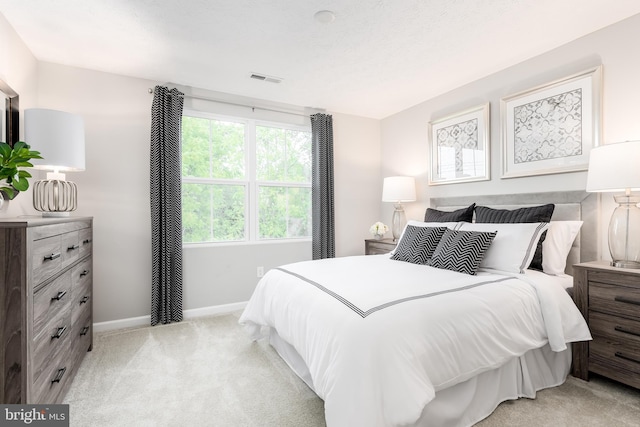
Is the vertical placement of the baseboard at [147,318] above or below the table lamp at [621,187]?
below

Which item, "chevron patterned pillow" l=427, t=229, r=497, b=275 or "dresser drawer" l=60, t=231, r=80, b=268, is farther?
"chevron patterned pillow" l=427, t=229, r=497, b=275

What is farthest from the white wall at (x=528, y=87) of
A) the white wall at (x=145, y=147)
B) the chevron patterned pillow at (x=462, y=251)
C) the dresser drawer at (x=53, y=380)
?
the dresser drawer at (x=53, y=380)

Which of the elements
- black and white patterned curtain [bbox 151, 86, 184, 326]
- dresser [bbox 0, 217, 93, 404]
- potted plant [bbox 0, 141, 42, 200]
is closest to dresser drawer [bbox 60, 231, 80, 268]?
dresser [bbox 0, 217, 93, 404]

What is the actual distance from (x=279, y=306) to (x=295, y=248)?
1.93 meters

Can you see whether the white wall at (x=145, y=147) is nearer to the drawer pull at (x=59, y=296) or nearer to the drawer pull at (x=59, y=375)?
the drawer pull at (x=59, y=296)

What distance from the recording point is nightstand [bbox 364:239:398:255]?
374 centimetres

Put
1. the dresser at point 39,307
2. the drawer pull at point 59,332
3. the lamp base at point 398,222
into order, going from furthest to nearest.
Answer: the lamp base at point 398,222 → the drawer pull at point 59,332 → the dresser at point 39,307

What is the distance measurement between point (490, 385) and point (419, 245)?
113 centimetres

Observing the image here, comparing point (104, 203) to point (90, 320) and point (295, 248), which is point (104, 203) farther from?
point (295, 248)

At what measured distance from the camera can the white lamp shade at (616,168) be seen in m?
1.82

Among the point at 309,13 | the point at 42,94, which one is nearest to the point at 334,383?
the point at 309,13

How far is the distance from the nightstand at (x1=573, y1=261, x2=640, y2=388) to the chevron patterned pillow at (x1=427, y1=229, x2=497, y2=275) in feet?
2.02

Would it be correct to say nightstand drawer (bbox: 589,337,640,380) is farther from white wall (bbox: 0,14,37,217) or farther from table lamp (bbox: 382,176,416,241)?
white wall (bbox: 0,14,37,217)

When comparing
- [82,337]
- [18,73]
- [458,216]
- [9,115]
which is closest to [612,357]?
[458,216]
